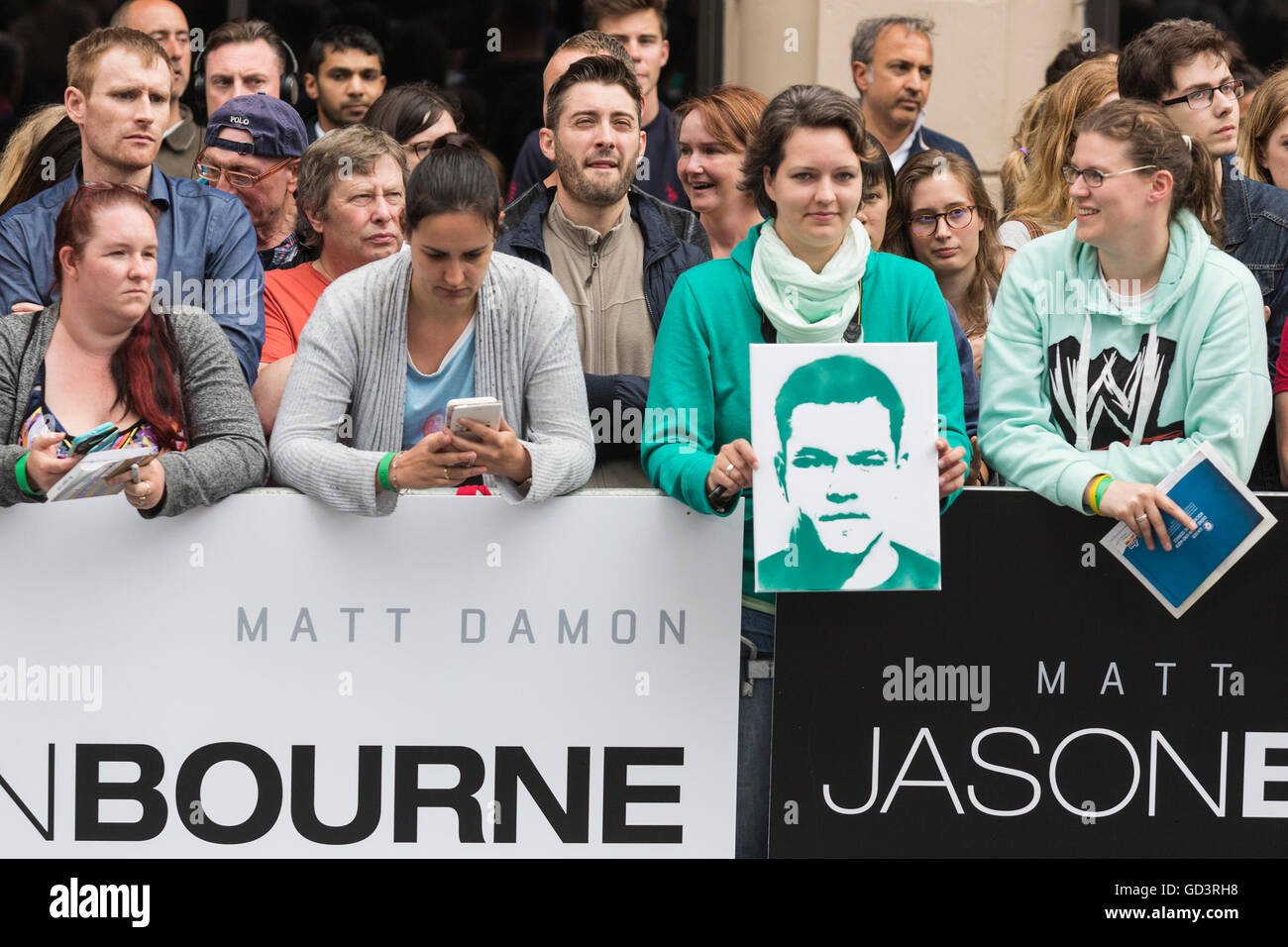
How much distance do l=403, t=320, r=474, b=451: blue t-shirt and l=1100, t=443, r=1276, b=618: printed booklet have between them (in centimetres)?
161

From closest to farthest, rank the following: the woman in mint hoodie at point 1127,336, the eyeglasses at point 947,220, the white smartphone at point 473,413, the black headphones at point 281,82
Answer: the white smartphone at point 473,413, the woman in mint hoodie at point 1127,336, the eyeglasses at point 947,220, the black headphones at point 281,82

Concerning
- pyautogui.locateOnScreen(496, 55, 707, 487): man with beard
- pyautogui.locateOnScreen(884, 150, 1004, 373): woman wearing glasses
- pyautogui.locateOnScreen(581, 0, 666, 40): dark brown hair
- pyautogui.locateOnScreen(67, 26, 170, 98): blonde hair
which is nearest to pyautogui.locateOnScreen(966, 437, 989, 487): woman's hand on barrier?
pyautogui.locateOnScreen(884, 150, 1004, 373): woman wearing glasses

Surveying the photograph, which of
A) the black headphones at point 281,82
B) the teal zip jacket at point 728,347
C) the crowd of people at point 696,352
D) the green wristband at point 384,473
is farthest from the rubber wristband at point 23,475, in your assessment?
the black headphones at point 281,82

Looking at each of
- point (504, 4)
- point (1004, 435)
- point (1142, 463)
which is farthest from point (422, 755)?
point (504, 4)

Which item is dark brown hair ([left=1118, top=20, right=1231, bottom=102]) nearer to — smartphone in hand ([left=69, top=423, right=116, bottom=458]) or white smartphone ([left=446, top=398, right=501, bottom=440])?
white smartphone ([left=446, top=398, right=501, bottom=440])

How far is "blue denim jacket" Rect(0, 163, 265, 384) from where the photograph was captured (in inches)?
178

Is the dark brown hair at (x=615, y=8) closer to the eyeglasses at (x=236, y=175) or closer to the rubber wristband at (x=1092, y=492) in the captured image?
the eyeglasses at (x=236, y=175)

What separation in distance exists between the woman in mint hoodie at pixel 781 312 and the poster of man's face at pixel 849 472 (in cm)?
17

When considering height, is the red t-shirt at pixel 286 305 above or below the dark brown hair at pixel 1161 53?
below

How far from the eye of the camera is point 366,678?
3.82m

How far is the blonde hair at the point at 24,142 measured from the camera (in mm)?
5344

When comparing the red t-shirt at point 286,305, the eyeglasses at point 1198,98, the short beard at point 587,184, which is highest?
the eyeglasses at point 1198,98

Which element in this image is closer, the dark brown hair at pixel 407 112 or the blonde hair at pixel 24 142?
the blonde hair at pixel 24 142

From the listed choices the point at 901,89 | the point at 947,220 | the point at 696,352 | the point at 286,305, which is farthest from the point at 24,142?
the point at 901,89
